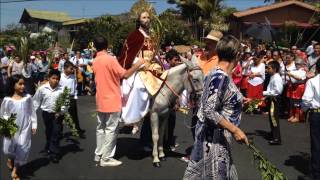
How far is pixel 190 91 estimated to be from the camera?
7.41 m

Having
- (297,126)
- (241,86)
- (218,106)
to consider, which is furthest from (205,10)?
(218,106)

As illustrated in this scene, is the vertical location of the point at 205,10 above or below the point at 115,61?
above

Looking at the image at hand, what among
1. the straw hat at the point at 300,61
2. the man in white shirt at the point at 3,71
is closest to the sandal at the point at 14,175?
the straw hat at the point at 300,61

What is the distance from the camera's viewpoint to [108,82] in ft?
24.5

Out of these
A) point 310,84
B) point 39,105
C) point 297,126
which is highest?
point 310,84

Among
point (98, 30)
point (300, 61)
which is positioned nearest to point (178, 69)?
point (300, 61)

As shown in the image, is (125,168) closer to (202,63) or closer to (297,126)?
(202,63)

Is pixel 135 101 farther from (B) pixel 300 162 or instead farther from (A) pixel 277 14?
(A) pixel 277 14

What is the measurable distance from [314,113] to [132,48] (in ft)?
10.1

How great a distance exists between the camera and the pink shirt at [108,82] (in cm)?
743

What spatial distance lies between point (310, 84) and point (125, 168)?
316 cm

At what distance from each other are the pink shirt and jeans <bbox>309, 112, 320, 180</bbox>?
2925mm

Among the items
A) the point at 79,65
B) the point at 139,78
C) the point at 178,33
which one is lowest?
the point at 79,65

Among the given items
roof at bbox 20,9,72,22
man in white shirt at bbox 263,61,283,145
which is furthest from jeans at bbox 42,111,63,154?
roof at bbox 20,9,72,22
